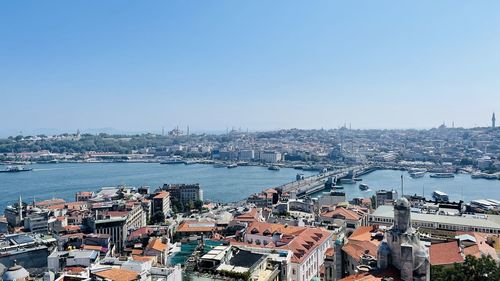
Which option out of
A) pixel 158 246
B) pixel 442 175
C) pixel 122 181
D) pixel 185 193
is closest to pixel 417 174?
pixel 442 175

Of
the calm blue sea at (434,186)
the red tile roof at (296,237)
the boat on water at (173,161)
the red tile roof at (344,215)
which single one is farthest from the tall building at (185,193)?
the boat on water at (173,161)

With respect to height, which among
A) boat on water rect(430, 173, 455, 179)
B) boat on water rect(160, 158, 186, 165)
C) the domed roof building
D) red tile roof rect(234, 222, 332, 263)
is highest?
the domed roof building

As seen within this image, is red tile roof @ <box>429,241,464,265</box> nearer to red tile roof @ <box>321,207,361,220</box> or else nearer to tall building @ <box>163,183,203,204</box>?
red tile roof @ <box>321,207,361,220</box>

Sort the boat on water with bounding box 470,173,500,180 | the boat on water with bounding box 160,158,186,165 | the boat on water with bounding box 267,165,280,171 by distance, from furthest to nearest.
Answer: the boat on water with bounding box 160,158,186,165
the boat on water with bounding box 267,165,280,171
the boat on water with bounding box 470,173,500,180

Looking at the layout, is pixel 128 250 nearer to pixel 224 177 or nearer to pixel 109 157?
pixel 224 177

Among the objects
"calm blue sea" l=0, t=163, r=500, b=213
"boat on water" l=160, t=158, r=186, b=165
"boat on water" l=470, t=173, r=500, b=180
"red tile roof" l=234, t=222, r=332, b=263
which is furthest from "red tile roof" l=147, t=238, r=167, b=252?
"boat on water" l=160, t=158, r=186, b=165

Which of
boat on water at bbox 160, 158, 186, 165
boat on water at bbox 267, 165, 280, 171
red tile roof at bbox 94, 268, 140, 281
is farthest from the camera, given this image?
boat on water at bbox 160, 158, 186, 165

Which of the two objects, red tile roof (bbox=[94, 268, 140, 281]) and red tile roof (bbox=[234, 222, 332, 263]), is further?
red tile roof (bbox=[234, 222, 332, 263])

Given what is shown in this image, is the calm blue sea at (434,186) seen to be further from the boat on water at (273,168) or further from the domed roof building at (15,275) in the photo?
the domed roof building at (15,275)
